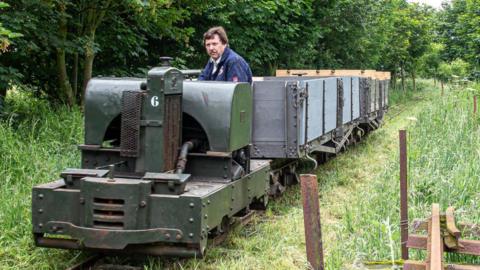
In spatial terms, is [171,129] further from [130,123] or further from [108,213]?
[108,213]

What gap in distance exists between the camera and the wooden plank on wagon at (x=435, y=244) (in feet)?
12.7

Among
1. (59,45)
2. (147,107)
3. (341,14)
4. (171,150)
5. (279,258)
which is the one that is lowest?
(279,258)

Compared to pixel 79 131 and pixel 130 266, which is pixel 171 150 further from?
pixel 79 131

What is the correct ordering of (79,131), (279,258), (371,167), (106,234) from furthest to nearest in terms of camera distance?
1. (371,167)
2. (79,131)
3. (279,258)
4. (106,234)

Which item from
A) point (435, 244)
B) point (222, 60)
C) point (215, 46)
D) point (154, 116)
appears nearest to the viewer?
point (435, 244)

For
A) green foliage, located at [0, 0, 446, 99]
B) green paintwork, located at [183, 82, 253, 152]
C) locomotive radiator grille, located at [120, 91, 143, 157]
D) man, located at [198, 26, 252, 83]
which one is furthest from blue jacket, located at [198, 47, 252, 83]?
green foliage, located at [0, 0, 446, 99]

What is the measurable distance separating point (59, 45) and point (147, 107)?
18.0ft

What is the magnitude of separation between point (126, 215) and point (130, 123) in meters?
0.93

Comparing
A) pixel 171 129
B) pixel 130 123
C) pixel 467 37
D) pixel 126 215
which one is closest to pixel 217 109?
pixel 171 129

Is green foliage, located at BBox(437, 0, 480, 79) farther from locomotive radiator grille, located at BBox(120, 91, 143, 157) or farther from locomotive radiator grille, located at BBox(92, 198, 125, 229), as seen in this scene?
locomotive radiator grille, located at BBox(92, 198, 125, 229)

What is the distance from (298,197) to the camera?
9352 mm

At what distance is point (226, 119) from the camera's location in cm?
592

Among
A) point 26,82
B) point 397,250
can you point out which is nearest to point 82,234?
point 397,250

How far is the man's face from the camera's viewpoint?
676 centimetres
